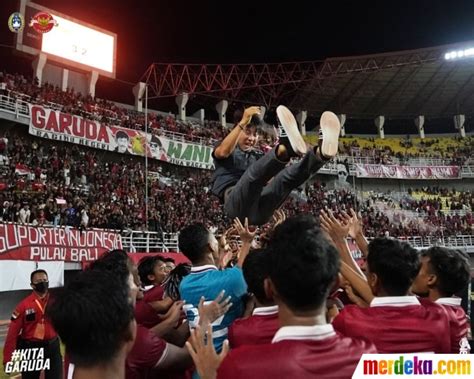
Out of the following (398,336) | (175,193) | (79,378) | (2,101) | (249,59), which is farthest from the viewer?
(249,59)

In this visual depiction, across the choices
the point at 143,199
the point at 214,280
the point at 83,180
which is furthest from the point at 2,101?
the point at 214,280

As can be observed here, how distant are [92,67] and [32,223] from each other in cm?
1515

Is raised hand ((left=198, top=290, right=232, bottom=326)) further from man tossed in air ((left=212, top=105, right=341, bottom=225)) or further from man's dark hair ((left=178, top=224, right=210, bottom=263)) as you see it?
man tossed in air ((left=212, top=105, right=341, bottom=225))

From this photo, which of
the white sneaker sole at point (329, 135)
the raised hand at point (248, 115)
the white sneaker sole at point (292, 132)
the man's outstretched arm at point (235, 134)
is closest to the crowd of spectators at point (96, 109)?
the man's outstretched arm at point (235, 134)

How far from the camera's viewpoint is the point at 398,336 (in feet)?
6.98

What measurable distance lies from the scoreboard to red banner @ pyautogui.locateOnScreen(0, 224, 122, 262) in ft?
44.5

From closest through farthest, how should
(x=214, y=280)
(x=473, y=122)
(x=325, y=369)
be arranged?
(x=325, y=369) → (x=214, y=280) → (x=473, y=122)


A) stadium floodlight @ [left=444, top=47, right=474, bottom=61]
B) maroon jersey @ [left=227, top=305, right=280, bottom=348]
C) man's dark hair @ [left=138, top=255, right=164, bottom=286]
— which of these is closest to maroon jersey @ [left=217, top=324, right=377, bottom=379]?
maroon jersey @ [left=227, top=305, right=280, bottom=348]

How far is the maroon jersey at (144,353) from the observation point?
8.00 feet

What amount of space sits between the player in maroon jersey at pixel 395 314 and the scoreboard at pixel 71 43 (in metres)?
25.0

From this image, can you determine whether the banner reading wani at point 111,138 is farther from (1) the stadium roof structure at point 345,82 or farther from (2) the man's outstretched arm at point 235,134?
(2) the man's outstretched arm at point 235,134

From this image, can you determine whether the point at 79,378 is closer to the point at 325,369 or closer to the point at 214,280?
the point at 325,369

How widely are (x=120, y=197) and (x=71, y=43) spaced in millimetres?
10787

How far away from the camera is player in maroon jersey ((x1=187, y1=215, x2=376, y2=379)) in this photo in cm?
147
